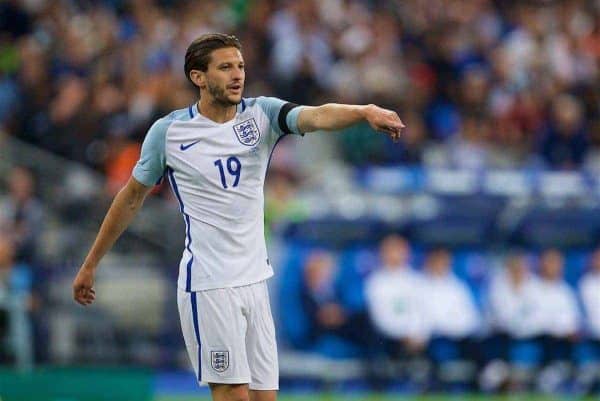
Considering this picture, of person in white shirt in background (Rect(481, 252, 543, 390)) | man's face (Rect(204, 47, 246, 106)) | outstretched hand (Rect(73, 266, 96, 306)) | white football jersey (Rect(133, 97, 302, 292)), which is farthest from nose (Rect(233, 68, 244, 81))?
person in white shirt in background (Rect(481, 252, 543, 390))

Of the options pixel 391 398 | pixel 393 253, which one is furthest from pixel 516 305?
pixel 391 398

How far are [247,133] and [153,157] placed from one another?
50 cm

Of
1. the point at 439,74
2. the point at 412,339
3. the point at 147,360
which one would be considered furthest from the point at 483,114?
the point at 147,360

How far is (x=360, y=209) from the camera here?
1608 cm

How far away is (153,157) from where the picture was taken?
7535 millimetres

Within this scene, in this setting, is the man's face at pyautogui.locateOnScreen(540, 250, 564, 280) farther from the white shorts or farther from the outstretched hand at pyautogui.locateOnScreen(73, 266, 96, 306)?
the outstretched hand at pyautogui.locateOnScreen(73, 266, 96, 306)

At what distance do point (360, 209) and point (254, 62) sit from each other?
2.78 meters

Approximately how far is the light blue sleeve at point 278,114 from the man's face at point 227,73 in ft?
0.74

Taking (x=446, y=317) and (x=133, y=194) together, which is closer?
(x=133, y=194)

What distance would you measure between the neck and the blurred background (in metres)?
6.12

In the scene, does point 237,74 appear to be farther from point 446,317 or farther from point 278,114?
point 446,317

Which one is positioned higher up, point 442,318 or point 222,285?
point 222,285

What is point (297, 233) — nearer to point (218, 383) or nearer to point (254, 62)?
point (254, 62)

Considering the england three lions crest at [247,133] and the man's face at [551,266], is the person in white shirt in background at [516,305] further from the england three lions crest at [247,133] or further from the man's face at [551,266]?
the england three lions crest at [247,133]
